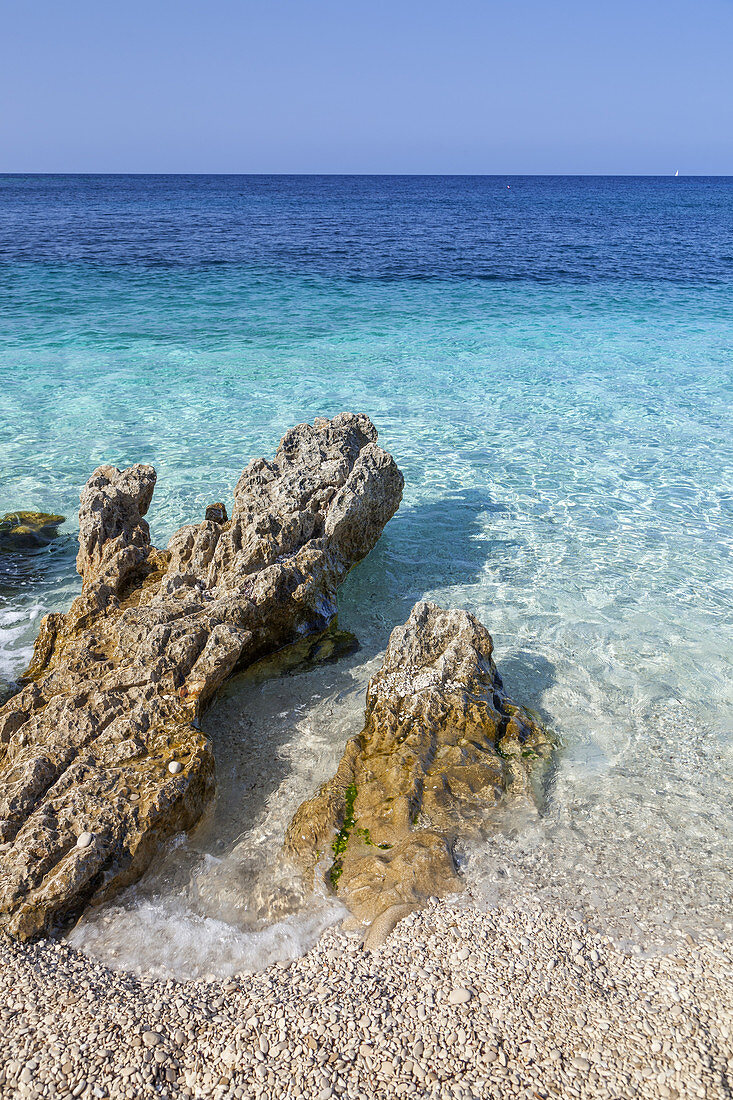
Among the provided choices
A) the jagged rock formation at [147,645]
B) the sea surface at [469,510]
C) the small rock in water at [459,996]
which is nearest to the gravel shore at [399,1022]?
the small rock in water at [459,996]

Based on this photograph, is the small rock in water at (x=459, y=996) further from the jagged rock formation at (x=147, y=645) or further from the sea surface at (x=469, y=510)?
the jagged rock formation at (x=147, y=645)

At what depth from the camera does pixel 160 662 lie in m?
5.11

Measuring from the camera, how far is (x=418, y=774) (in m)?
4.71

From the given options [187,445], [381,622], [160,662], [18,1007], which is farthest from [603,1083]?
[187,445]

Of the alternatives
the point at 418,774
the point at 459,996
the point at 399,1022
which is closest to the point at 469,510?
the point at 418,774

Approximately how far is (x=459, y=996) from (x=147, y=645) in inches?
119

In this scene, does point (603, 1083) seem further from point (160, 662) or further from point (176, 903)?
point (160, 662)

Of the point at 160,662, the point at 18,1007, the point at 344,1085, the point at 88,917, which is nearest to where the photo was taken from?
the point at 344,1085

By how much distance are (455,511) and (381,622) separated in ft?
9.56

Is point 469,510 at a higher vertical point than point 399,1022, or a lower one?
lower

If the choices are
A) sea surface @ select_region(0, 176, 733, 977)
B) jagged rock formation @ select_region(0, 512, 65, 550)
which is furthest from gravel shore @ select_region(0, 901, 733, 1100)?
jagged rock formation @ select_region(0, 512, 65, 550)

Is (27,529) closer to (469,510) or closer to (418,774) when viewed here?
(469,510)

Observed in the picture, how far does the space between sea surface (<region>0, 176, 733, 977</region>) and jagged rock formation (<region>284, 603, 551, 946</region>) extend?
0.79 feet

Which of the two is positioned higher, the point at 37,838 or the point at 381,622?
the point at 37,838
